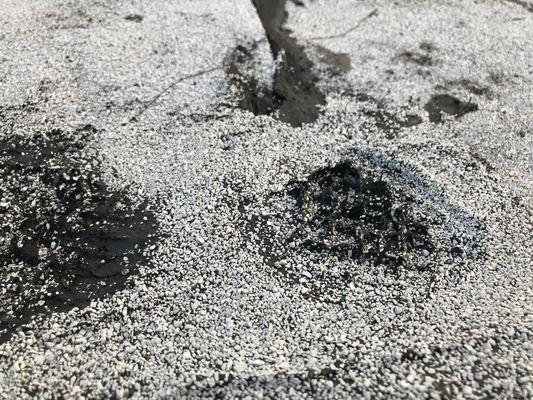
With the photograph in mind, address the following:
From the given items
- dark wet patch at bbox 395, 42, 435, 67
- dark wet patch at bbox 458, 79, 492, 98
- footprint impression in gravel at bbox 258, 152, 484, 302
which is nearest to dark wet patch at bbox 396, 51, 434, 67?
dark wet patch at bbox 395, 42, 435, 67

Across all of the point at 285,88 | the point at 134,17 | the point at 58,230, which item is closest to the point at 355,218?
the point at 285,88

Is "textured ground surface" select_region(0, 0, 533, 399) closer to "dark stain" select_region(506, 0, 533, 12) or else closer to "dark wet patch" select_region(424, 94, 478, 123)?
"dark wet patch" select_region(424, 94, 478, 123)

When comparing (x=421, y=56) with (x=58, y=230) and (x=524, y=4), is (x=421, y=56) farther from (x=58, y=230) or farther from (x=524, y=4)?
(x=58, y=230)

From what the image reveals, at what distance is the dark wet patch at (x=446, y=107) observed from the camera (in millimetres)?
4547

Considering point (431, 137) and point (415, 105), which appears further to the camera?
point (415, 105)

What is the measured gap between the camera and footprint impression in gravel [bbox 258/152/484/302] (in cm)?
332

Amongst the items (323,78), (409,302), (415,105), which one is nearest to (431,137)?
(415,105)

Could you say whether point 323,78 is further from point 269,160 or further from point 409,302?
point 409,302

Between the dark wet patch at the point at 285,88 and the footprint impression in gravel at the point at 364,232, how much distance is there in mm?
814

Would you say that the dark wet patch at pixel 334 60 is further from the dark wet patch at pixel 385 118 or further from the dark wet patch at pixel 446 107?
the dark wet patch at pixel 446 107

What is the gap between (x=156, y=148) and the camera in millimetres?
4109

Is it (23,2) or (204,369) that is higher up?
(23,2)

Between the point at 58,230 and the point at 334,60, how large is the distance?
3190mm

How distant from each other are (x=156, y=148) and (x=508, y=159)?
2923 millimetres
